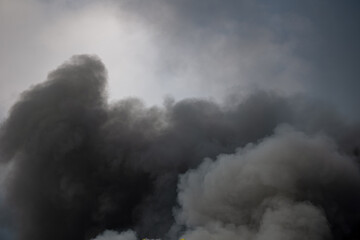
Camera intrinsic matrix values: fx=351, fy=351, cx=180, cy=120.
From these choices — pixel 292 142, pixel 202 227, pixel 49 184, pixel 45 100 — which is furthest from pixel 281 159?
pixel 45 100

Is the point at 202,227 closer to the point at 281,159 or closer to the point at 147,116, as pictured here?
the point at 281,159

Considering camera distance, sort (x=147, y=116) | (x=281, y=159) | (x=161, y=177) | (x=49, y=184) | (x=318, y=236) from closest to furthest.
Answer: (x=318, y=236), (x=281, y=159), (x=161, y=177), (x=49, y=184), (x=147, y=116)

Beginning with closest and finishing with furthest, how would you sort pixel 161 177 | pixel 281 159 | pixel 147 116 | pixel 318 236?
pixel 318 236 < pixel 281 159 < pixel 161 177 < pixel 147 116

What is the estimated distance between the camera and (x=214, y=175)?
139 feet

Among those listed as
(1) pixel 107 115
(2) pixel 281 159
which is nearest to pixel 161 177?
(1) pixel 107 115

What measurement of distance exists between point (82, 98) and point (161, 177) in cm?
2315

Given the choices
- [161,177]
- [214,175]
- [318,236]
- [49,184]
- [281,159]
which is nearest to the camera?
[318,236]

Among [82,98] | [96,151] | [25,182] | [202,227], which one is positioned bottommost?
[202,227]

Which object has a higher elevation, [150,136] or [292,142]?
[150,136]

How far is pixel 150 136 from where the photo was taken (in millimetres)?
62531

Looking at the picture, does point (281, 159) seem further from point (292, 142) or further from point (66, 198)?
point (66, 198)

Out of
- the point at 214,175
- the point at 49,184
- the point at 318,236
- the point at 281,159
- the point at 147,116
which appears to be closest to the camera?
the point at 318,236

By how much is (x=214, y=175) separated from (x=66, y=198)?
1107 inches

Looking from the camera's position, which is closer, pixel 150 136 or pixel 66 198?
pixel 66 198
